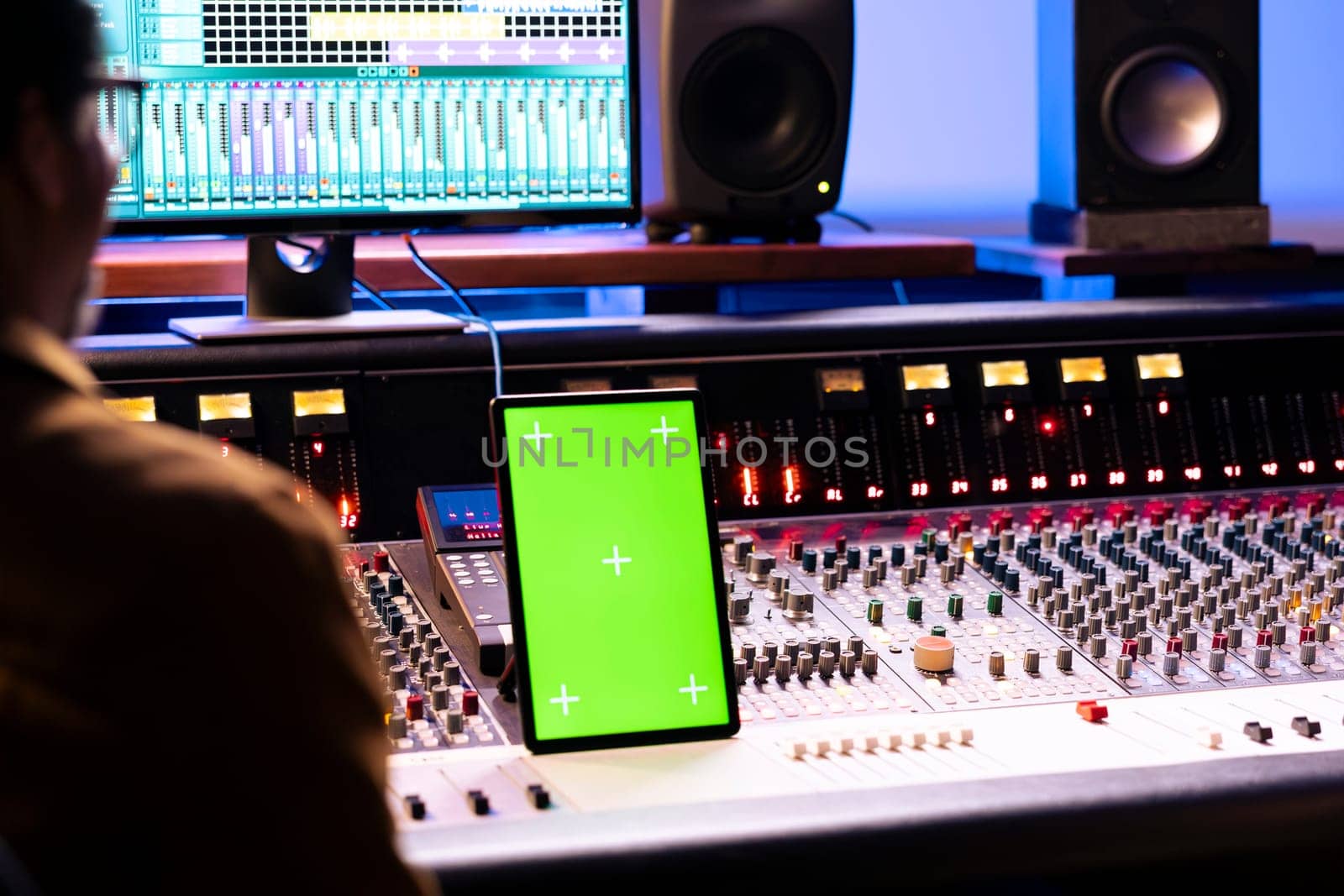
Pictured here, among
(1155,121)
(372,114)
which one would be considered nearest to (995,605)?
(372,114)

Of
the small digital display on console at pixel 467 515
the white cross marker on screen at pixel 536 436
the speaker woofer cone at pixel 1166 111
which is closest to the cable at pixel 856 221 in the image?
the speaker woofer cone at pixel 1166 111

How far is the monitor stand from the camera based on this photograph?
5.96 feet

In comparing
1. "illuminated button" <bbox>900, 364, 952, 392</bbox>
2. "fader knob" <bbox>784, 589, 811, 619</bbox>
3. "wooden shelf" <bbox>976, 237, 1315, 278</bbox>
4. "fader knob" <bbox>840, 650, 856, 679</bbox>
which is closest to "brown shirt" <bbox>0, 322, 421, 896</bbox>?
"fader knob" <bbox>840, 650, 856, 679</bbox>

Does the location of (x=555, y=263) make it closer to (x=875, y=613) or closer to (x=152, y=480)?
(x=875, y=613)

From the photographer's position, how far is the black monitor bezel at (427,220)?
1.81 meters

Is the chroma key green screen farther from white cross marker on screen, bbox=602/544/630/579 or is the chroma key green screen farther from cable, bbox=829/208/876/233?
cable, bbox=829/208/876/233

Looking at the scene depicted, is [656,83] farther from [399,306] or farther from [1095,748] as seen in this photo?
[1095,748]

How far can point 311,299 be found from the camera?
185 cm

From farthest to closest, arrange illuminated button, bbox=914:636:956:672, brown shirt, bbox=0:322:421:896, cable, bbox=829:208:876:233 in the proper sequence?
1. cable, bbox=829:208:876:233
2. illuminated button, bbox=914:636:956:672
3. brown shirt, bbox=0:322:421:896

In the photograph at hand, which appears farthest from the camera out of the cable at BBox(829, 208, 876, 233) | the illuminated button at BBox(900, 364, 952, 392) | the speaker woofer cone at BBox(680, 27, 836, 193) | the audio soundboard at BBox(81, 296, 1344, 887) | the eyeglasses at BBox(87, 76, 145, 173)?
the cable at BBox(829, 208, 876, 233)

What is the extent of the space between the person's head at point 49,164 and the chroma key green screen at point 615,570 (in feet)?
1.96

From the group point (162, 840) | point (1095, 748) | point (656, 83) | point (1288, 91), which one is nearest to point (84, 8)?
point (162, 840)

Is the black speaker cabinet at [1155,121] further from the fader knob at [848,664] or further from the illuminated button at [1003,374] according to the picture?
the fader knob at [848,664]

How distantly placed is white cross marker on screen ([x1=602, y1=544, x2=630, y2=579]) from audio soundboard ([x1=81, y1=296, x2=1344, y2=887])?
2.1 inches
